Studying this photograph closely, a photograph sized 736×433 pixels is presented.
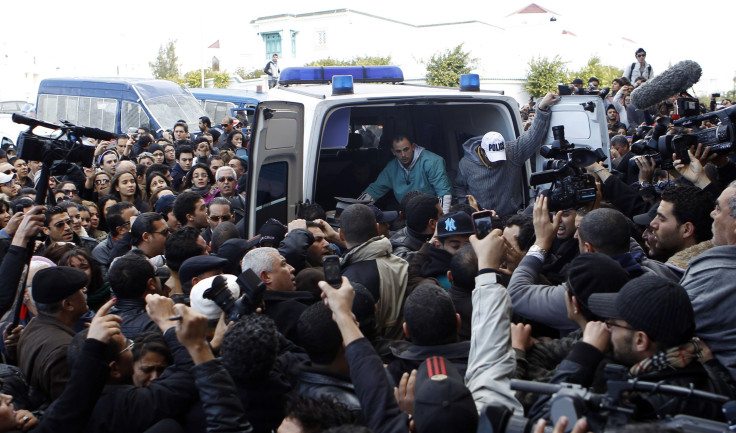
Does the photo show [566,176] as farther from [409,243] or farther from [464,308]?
[464,308]

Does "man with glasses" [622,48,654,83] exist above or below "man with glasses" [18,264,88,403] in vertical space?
above

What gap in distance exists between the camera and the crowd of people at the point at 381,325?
2.67 metres

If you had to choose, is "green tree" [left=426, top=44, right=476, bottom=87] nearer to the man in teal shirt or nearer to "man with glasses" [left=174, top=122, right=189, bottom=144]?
"man with glasses" [left=174, top=122, right=189, bottom=144]

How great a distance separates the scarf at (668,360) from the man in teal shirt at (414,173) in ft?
12.7

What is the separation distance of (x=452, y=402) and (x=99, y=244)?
4.45 meters

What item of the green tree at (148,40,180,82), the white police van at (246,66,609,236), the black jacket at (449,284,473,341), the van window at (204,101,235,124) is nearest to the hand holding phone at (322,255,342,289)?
the black jacket at (449,284,473,341)

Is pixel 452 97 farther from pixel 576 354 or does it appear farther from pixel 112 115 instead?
pixel 112 115

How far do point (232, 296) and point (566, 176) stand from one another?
238 centimetres

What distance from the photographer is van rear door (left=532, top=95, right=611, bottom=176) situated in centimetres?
632

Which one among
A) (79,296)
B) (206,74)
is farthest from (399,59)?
(79,296)

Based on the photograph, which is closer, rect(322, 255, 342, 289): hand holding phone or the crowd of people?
the crowd of people

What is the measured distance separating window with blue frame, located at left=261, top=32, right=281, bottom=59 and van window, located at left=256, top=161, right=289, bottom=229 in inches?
2262

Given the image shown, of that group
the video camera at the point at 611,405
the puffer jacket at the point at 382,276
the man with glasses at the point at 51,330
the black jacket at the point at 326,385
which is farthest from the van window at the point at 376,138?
the video camera at the point at 611,405

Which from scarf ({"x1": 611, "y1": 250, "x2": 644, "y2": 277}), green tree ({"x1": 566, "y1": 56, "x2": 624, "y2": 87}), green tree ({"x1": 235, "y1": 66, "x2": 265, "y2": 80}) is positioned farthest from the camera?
green tree ({"x1": 235, "y1": 66, "x2": 265, "y2": 80})
